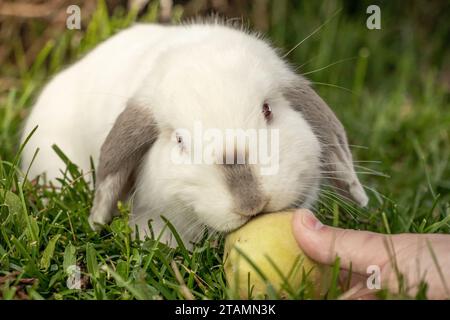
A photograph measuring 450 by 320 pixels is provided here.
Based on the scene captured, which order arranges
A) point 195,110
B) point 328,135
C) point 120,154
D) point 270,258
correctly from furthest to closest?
point 328,135, point 120,154, point 195,110, point 270,258

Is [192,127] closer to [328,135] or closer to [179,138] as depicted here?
[179,138]

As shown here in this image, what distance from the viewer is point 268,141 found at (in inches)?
117

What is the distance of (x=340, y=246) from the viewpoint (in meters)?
2.83

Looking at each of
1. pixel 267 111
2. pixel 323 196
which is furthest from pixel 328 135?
pixel 267 111

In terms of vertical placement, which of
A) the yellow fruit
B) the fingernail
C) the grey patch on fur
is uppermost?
the grey patch on fur

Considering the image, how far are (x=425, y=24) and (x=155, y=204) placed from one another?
5.75 metres

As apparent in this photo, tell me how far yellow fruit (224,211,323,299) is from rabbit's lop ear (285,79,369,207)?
75 centimetres

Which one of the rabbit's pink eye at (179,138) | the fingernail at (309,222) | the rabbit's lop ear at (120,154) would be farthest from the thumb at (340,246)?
the rabbit's lop ear at (120,154)

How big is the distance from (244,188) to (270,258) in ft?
0.98

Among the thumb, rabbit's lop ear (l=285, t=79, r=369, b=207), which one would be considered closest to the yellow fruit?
the thumb

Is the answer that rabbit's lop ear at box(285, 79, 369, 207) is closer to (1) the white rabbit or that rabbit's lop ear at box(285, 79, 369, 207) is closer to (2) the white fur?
(1) the white rabbit

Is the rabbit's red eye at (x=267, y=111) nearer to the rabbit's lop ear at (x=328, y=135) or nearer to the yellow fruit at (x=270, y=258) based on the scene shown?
the rabbit's lop ear at (x=328, y=135)

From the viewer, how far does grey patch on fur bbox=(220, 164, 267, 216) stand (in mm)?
2766

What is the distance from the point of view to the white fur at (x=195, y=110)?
2922 millimetres
